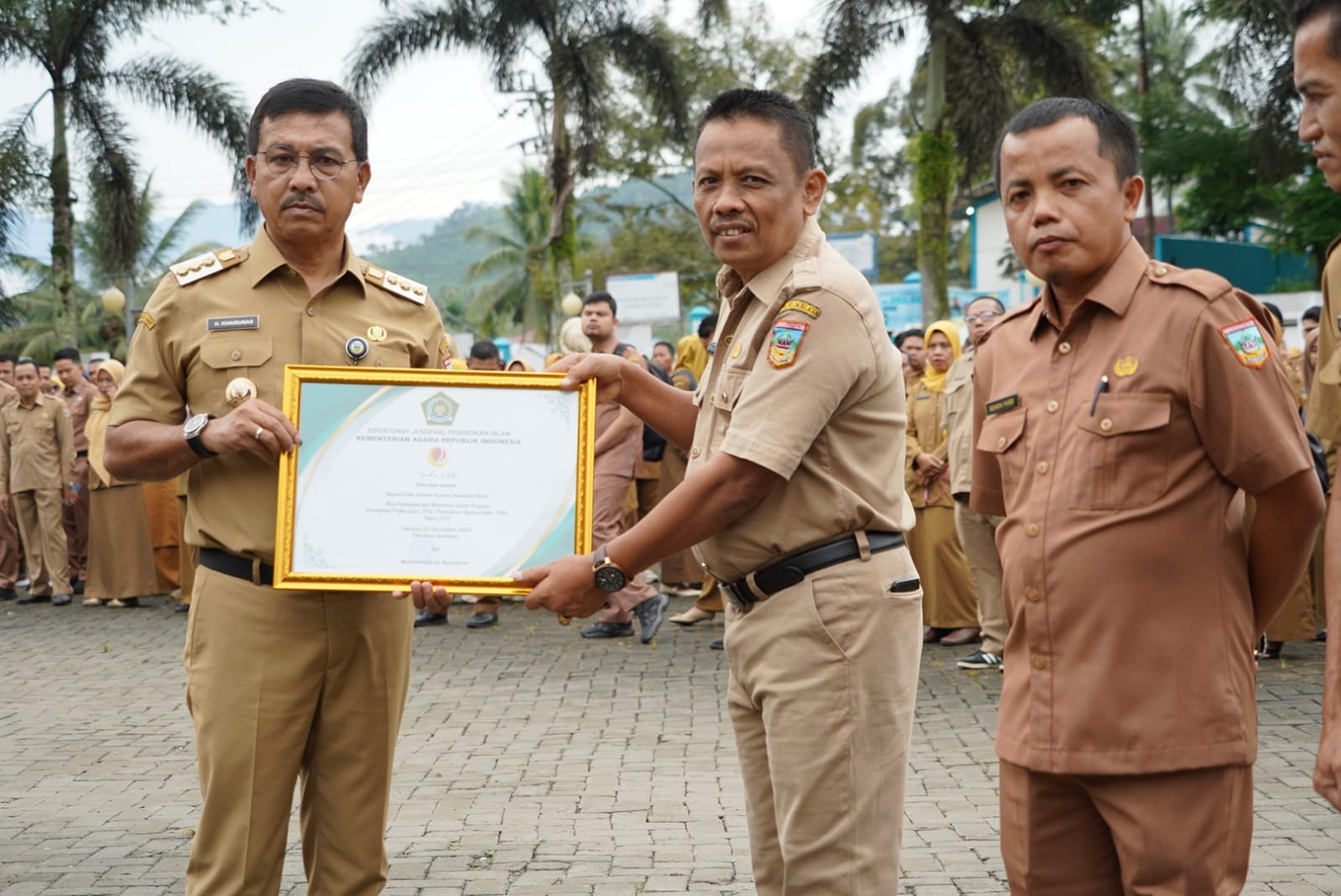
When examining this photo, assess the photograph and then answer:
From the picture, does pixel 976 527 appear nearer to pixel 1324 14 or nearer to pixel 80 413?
pixel 1324 14

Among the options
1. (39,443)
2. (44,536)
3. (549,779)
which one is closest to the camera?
(549,779)

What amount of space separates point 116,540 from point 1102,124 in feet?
42.4

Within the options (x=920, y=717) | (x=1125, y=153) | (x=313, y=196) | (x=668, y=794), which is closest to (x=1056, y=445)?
(x=1125, y=153)

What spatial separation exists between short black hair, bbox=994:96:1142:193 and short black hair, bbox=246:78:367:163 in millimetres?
1681

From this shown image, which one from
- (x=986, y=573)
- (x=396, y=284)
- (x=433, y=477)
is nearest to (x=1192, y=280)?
(x=433, y=477)

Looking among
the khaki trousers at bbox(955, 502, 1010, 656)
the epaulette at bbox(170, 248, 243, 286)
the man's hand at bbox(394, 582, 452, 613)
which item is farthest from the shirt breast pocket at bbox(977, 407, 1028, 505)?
the khaki trousers at bbox(955, 502, 1010, 656)

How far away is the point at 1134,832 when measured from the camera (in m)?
2.78

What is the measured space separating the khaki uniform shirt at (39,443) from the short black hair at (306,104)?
12122mm

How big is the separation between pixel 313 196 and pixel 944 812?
3.87 meters

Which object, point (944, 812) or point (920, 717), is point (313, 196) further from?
point (920, 717)

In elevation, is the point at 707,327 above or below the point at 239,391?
above

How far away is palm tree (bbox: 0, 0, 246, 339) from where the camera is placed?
2277 centimetres

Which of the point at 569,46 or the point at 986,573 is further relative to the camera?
the point at 569,46

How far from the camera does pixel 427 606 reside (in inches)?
149
